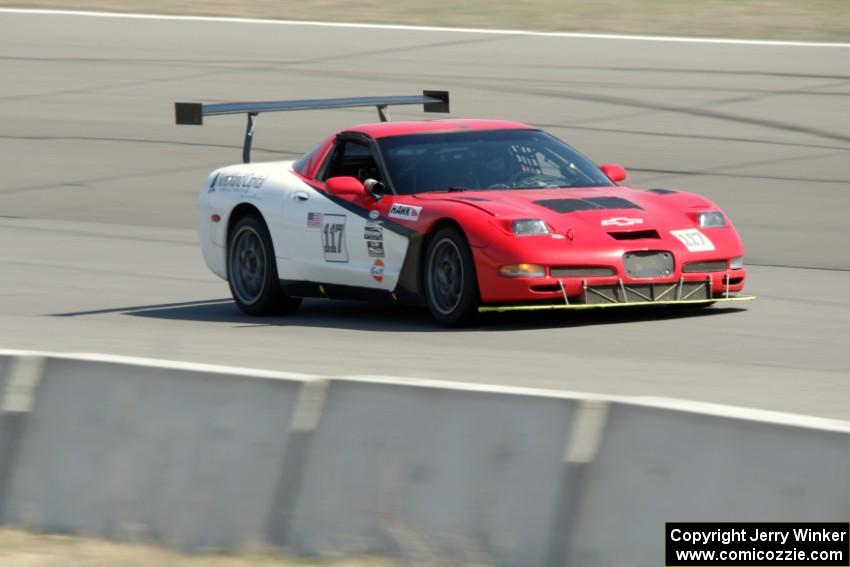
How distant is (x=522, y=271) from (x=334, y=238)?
1.71 metres

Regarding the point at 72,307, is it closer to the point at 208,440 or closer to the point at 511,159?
the point at 511,159

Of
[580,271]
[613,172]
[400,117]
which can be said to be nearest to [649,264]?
[580,271]

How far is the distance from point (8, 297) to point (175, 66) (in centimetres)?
1305

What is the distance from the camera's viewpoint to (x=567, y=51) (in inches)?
969

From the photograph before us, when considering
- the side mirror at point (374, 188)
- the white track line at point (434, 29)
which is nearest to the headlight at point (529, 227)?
the side mirror at point (374, 188)

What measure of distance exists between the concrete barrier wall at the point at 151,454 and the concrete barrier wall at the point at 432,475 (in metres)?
0.19

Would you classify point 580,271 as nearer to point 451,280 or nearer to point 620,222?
point 620,222

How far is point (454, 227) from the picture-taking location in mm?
10609

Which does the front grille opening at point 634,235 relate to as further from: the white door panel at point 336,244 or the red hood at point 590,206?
the white door panel at point 336,244

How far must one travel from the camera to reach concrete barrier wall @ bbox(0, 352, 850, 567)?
4.97 metres

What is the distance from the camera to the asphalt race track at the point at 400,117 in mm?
9539

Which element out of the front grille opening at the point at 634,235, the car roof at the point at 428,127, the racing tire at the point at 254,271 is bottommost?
the racing tire at the point at 254,271

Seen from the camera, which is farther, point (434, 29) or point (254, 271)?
point (434, 29)

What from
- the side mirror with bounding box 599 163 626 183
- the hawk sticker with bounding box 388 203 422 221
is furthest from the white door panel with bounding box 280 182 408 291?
the side mirror with bounding box 599 163 626 183
